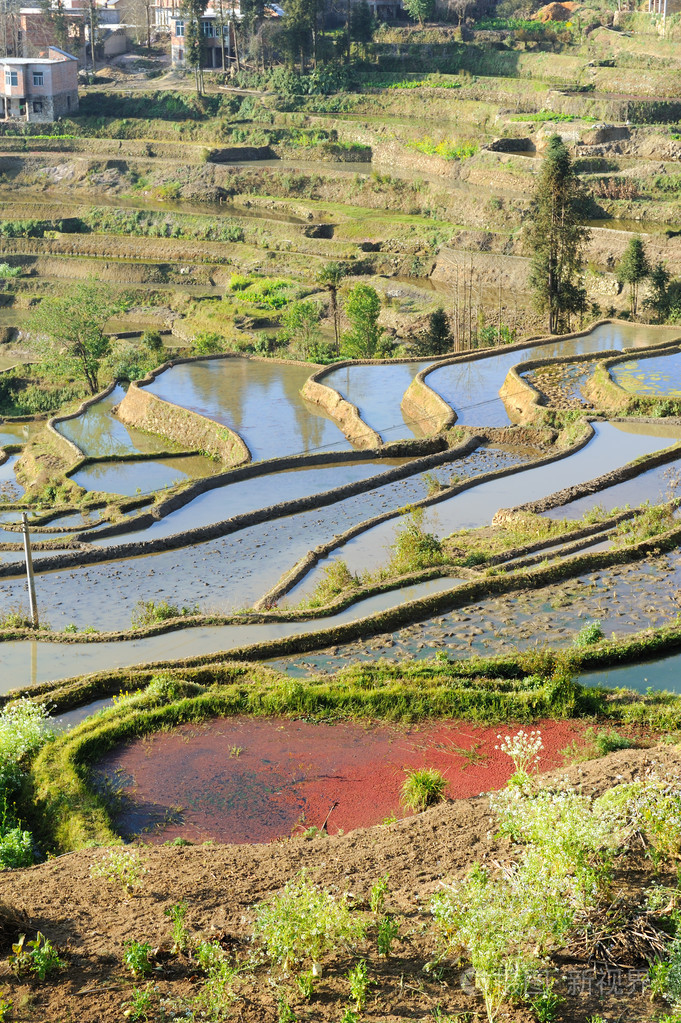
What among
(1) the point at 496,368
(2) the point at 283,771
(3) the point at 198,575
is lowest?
(3) the point at 198,575

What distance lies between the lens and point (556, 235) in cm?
3481

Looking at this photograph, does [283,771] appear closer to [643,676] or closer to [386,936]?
[386,936]

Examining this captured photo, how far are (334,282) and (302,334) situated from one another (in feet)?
28.2

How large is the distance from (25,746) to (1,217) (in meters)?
54.8

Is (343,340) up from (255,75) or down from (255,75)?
down

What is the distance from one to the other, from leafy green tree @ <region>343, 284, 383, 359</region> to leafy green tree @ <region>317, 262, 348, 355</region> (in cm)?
244

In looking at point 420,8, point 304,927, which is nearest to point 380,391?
point 304,927

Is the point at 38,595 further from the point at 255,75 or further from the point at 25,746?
the point at 255,75

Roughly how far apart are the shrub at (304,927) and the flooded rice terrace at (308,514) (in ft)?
22.7

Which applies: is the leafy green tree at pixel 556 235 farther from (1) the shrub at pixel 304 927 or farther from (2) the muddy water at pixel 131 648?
(1) the shrub at pixel 304 927

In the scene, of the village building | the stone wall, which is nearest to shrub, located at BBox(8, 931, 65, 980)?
the stone wall

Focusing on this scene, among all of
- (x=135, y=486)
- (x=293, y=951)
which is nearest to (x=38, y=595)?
(x=135, y=486)

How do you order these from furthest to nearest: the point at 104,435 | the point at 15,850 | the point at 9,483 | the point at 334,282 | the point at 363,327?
1. the point at 334,282
2. the point at 363,327
3. the point at 104,435
4. the point at 9,483
5. the point at 15,850

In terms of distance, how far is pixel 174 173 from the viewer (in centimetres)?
6331
